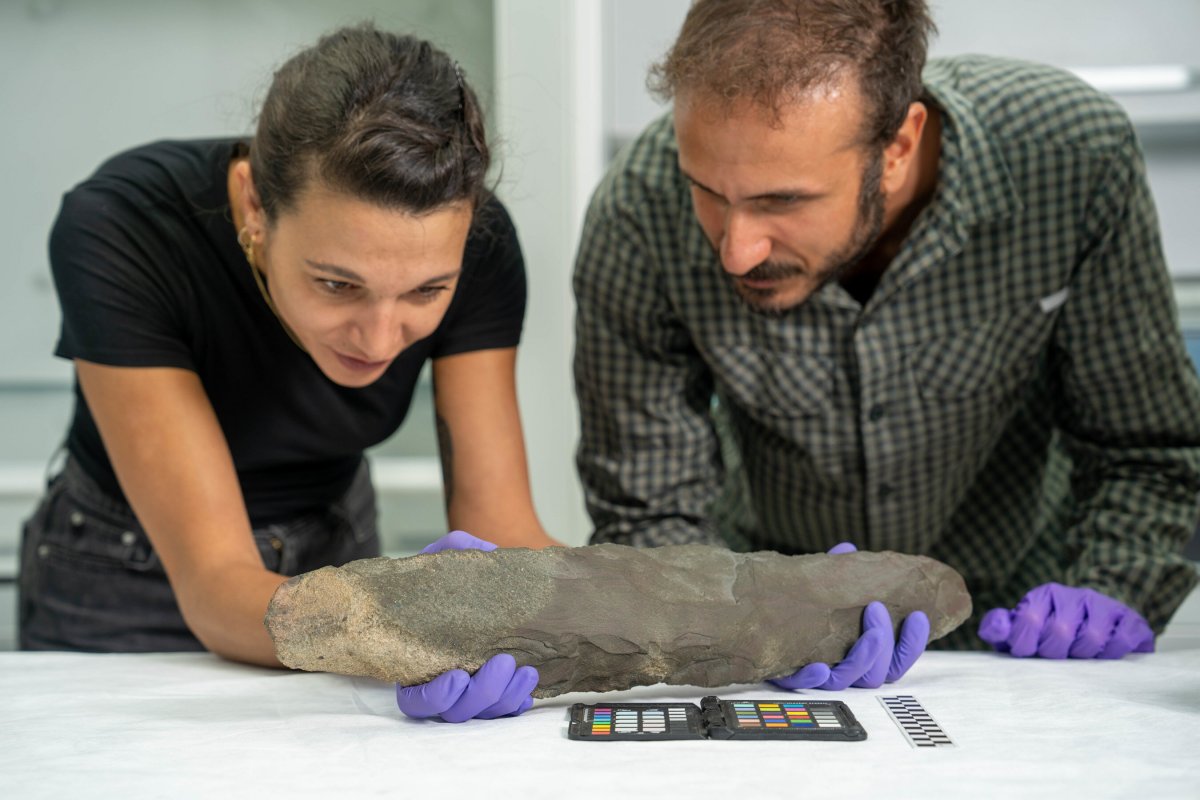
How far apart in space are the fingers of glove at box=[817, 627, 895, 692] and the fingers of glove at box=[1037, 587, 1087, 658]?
30 cm

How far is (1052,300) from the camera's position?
A: 1.63 metres

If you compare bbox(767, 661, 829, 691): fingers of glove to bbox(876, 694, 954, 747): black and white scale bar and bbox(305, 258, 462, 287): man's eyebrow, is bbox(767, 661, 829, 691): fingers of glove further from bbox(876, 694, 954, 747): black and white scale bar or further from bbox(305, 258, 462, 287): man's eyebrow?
bbox(305, 258, 462, 287): man's eyebrow

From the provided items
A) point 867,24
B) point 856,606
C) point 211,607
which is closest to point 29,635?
point 211,607

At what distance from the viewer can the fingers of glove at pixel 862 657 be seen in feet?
3.92

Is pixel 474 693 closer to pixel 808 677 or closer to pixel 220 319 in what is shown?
pixel 808 677

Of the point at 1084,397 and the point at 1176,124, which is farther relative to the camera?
the point at 1176,124

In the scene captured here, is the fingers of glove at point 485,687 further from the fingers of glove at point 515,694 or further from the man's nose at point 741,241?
the man's nose at point 741,241

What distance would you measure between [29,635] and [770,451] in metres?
1.11

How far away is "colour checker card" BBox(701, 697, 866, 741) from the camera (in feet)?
3.32

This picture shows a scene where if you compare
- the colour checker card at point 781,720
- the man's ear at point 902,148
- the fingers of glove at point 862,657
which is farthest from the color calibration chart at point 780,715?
the man's ear at point 902,148

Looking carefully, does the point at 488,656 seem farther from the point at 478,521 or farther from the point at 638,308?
the point at 638,308

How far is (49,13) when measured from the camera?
2.51 metres

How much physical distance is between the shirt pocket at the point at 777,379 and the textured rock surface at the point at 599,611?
42cm

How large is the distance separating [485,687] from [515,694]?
4cm
